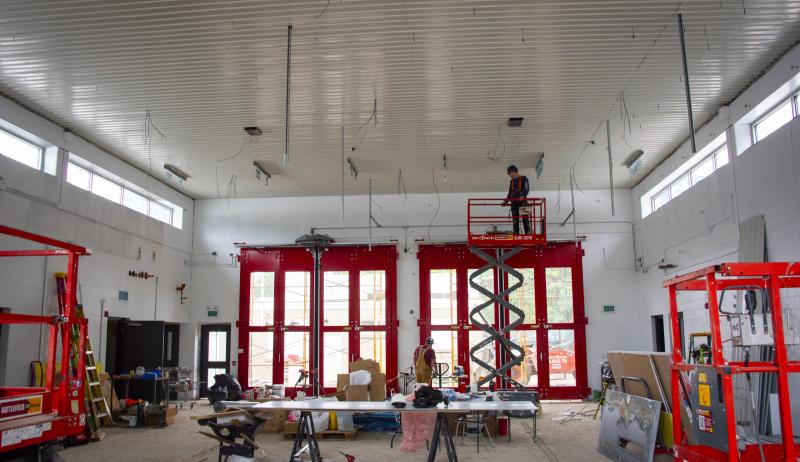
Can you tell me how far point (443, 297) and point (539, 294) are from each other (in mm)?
2583

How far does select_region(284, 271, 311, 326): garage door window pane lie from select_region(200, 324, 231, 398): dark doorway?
1.87m

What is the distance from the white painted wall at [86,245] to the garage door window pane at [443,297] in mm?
6881

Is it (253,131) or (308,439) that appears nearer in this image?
(308,439)

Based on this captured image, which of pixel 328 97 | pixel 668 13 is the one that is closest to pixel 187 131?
pixel 328 97

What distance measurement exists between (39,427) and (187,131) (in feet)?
25.8

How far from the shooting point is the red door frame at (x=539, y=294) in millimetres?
15805

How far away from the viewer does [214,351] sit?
55.4 feet

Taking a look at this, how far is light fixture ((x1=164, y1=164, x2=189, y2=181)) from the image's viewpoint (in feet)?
45.4

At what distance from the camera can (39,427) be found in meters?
5.12

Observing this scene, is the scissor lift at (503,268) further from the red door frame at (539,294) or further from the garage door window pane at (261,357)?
the garage door window pane at (261,357)

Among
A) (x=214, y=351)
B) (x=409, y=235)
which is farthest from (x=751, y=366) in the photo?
(x=214, y=351)

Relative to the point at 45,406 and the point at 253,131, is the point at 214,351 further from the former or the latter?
the point at 45,406

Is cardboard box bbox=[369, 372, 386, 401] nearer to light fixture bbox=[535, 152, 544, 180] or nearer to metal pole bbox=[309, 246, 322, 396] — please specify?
metal pole bbox=[309, 246, 322, 396]

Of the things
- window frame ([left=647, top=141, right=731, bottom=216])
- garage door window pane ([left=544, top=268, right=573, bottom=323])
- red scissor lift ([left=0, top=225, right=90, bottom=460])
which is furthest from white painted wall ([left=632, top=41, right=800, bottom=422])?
red scissor lift ([left=0, top=225, right=90, bottom=460])
